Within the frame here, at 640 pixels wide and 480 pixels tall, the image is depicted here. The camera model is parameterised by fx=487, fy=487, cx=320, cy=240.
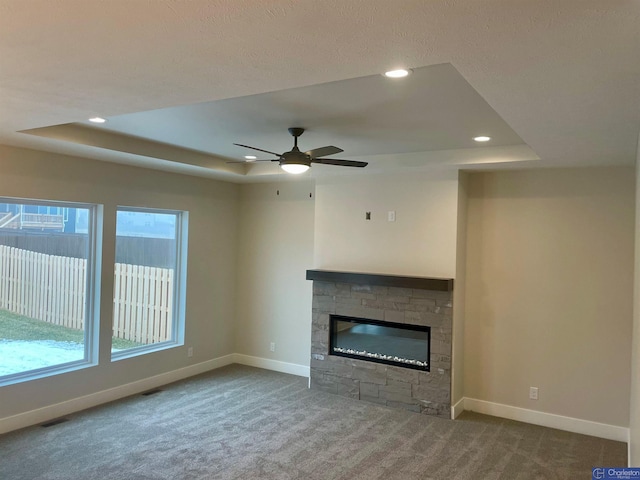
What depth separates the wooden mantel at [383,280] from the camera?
4812 mm

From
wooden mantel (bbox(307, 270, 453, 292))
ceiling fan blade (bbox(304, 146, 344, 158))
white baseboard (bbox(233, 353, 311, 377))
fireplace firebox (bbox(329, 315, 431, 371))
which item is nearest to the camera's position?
ceiling fan blade (bbox(304, 146, 344, 158))

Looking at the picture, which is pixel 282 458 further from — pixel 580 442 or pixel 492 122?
pixel 492 122

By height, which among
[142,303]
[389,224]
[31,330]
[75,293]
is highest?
[389,224]

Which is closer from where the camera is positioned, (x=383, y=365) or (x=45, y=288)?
(x=45, y=288)

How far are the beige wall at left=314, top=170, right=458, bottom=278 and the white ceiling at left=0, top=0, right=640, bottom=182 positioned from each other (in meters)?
1.19

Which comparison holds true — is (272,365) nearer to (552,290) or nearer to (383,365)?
(383,365)

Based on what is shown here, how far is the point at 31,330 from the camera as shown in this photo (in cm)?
463

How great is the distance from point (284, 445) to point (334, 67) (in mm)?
3241

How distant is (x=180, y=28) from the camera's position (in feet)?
5.43

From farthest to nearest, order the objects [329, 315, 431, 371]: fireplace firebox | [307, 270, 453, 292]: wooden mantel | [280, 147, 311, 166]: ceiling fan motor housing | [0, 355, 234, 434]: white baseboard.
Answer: [329, 315, 431, 371]: fireplace firebox → [307, 270, 453, 292]: wooden mantel → [0, 355, 234, 434]: white baseboard → [280, 147, 311, 166]: ceiling fan motor housing

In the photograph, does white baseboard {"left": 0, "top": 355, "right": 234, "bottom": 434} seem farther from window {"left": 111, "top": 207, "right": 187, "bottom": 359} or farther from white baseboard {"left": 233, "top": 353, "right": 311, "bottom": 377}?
window {"left": 111, "top": 207, "right": 187, "bottom": 359}

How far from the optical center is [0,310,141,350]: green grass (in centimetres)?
444

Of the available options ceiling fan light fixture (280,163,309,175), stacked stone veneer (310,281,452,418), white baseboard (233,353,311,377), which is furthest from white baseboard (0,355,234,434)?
ceiling fan light fixture (280,163,309,175)

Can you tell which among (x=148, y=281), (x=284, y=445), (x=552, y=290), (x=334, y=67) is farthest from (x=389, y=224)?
(x=334, y=67)
